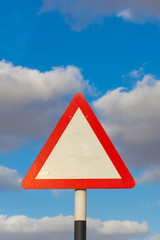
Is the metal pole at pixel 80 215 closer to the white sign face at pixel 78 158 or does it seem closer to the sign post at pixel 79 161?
the sign post at pixel 79 161

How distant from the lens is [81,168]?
9.33 ft

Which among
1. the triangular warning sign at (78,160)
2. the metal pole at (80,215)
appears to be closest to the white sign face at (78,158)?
the triangular warning sign at (78,160)

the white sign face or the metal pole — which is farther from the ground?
the white sign face

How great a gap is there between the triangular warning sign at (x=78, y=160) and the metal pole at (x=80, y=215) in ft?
0.22

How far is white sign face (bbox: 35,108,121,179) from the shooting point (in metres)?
2.85

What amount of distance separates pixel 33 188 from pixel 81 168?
50 cm

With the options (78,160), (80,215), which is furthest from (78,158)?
(80,215)

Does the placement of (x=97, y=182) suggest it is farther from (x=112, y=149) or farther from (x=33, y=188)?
(x=33, y=188)

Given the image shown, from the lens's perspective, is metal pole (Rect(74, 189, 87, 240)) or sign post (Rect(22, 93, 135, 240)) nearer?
metal pole (Rect(74, 189, 87, 240))

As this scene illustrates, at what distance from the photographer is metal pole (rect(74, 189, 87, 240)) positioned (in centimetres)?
265

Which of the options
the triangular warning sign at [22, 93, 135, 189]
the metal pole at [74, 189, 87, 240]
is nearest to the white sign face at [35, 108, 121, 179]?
the triangular warning sign at [22, 93, 135, 189]

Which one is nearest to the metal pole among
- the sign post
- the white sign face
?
the sign post

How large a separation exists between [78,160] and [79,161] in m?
0.01

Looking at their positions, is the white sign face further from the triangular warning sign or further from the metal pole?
the metal pole
